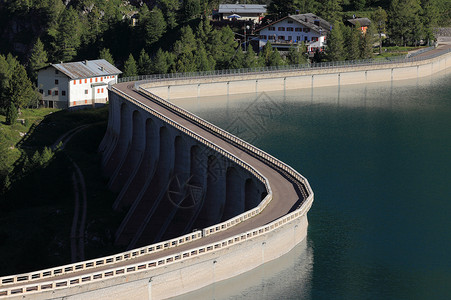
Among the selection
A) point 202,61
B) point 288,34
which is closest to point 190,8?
point 288,34

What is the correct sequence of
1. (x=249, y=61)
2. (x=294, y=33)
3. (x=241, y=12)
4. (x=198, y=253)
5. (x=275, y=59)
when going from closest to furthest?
(x=198, y=253) → (x=249, y=61) → (x=275, y=59) → (x=294, y=33) → (x=241, y=12)

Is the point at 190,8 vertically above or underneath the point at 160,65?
above

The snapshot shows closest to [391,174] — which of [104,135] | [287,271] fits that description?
[287,271]

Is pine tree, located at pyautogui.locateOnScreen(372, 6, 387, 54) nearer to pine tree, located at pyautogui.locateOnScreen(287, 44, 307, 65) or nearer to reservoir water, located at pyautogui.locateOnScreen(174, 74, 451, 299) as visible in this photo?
pine tree, located at pyautogui.locateOnScreen(287, 44, 307, 65)

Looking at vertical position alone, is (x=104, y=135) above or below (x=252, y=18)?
below

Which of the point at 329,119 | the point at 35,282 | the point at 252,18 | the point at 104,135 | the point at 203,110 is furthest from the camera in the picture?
the point at 252,18

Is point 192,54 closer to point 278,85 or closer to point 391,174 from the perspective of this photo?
point 278,85

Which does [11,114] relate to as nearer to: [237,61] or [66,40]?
[237,61]
